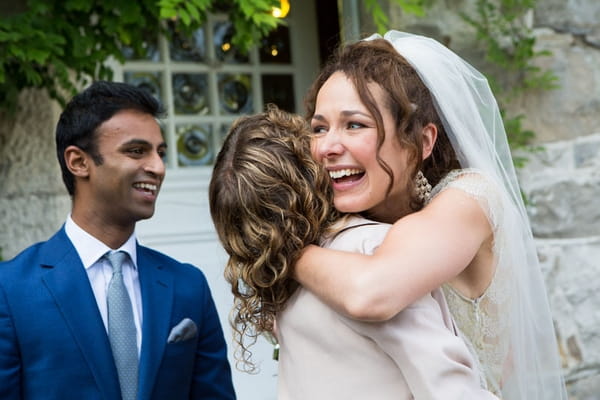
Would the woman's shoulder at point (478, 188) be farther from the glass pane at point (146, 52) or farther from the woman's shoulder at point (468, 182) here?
the glass pane at point (146, 52)

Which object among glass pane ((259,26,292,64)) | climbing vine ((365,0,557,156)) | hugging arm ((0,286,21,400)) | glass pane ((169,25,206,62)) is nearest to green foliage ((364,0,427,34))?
climbing vine ((365,0,557,156))

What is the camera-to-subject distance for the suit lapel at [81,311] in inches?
88.6

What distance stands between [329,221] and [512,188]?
0.65 meters

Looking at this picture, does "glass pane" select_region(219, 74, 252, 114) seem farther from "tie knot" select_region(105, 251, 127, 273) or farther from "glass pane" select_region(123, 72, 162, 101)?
"tie knot" select_region(105, 251, 127, 273)

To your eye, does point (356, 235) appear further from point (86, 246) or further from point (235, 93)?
point (235, 93)

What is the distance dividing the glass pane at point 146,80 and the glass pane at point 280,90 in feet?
2.20

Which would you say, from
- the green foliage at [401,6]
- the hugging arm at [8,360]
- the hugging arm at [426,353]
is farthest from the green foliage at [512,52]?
the hugging arm at [8,360]

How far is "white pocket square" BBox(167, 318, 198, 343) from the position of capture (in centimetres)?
241

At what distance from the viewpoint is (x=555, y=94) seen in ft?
14.4

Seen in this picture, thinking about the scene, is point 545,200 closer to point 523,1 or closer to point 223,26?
point 523,1

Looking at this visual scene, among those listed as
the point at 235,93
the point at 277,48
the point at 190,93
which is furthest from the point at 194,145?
the point at 277,48

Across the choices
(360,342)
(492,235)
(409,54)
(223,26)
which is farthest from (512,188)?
(223,26)

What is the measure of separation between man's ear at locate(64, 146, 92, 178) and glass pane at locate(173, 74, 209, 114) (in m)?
2.17

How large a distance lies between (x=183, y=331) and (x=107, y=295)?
0.82 ft
